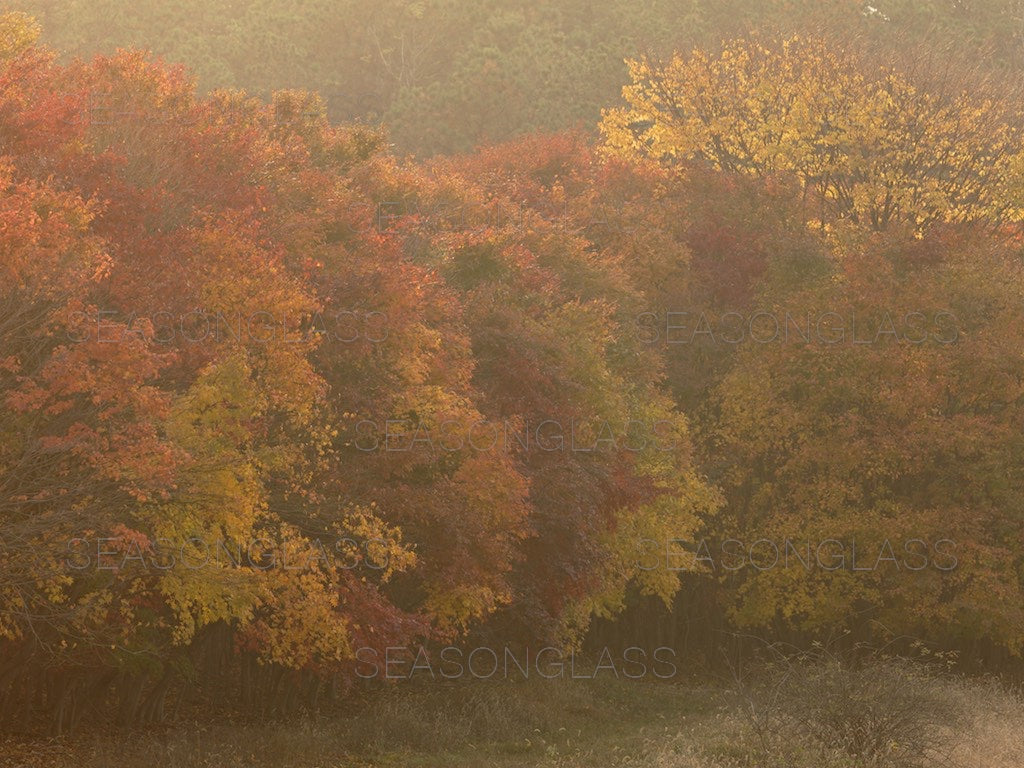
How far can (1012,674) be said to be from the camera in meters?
43.8

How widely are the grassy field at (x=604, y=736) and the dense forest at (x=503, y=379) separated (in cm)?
165

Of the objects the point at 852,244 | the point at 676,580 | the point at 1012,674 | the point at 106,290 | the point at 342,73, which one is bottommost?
the point at 1012,674

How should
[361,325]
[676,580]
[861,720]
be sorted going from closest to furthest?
1. [861,720]
2. [361,325]
3. [676,580]

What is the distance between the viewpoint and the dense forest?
2275 centimetres

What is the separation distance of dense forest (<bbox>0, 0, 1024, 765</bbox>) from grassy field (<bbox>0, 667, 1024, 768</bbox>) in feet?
5.40

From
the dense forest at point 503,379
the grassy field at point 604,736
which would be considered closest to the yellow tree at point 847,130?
the dense forest at point 503,379

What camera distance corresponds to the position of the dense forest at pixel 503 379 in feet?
74.6

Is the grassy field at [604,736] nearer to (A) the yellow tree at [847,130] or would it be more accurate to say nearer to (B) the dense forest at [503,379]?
(B) the dense forest at [503,379]

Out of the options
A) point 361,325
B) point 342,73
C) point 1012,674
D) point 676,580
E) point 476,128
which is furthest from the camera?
point 342,73

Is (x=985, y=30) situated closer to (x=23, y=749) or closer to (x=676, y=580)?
(x=676, y=580)

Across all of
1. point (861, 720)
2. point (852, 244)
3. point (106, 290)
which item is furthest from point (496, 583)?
point (852, 244)

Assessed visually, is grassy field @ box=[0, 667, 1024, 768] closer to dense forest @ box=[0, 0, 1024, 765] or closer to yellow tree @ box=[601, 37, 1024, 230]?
dense forest @ box=[0, 0, 1024, 765]

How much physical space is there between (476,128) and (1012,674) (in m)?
46.7

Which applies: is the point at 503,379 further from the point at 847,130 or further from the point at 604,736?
the point at 847,130
